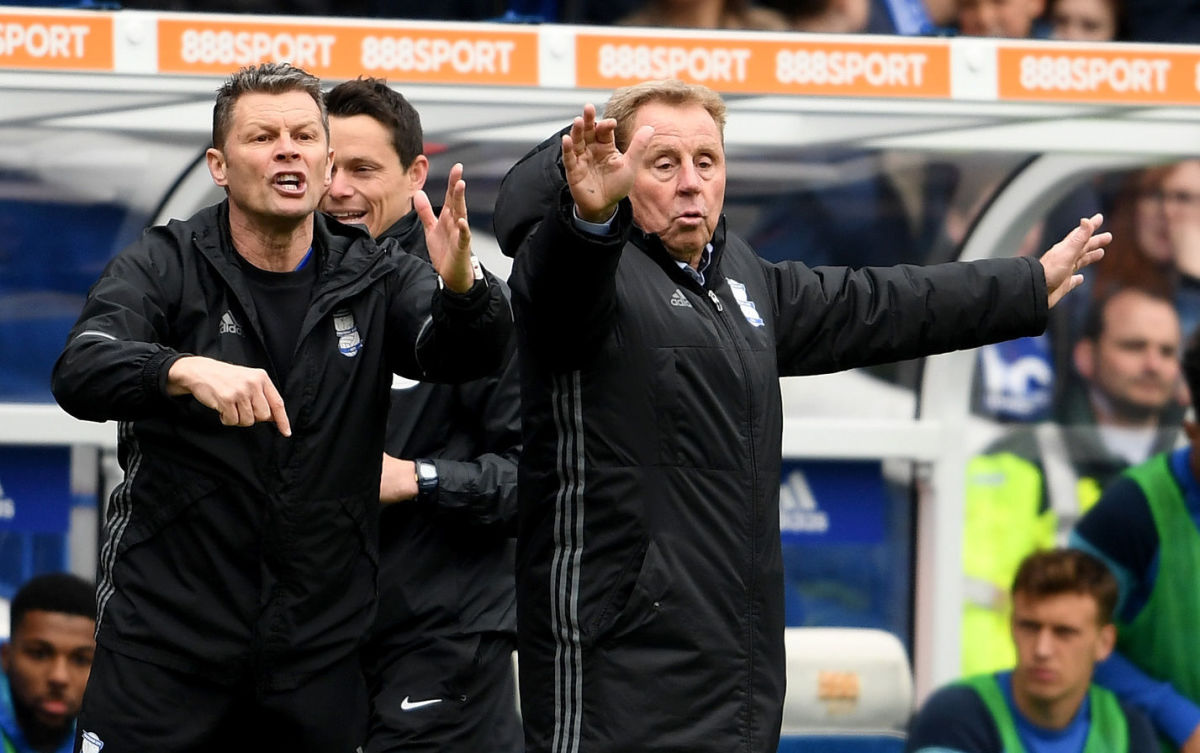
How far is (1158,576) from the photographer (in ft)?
16.1

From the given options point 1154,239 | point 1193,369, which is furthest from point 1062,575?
point 1154,239

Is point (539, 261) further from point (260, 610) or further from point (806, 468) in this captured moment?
point (806, 468)

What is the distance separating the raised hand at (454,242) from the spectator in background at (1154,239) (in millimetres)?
2459

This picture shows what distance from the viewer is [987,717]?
4.89 meters

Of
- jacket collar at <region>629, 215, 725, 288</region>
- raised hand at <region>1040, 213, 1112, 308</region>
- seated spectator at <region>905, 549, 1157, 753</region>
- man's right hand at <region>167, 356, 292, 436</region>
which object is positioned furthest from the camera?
seated spectator at <region>905, 549, 1157, 753</region>

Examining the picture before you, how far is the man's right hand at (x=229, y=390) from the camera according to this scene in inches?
104

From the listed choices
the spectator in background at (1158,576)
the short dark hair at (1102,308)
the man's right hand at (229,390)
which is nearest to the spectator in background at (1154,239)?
the short dark hair at (1102,308)

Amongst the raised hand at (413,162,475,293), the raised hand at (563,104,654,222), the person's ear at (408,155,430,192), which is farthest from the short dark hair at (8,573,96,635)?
the raised hand at (563,104,654,222)

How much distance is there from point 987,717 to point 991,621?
25cm

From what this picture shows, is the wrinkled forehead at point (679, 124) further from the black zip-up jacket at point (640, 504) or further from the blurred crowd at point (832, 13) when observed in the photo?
the blurred crowd at point (832, 13)

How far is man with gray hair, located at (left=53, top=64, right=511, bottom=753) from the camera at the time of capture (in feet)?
9.73

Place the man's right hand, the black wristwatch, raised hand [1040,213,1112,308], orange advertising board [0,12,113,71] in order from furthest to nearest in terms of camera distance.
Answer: orange advertising board [0,12,113,71] < the black wristwatch < raised hand [1040,213,1112,308] < the man's right hand

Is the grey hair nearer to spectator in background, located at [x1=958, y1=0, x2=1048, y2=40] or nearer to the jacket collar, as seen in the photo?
the jacket collar

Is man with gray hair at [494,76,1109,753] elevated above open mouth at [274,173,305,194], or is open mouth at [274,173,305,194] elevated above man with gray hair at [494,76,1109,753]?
open mouth at [274,173,305,194]
